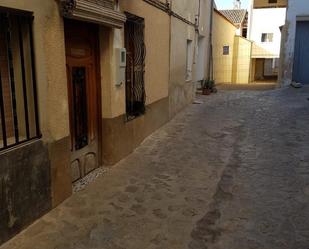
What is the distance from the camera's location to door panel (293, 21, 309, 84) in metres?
13.1

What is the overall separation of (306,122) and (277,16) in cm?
1928

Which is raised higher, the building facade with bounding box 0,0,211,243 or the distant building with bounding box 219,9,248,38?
the distant building with bounding box 219,9,248,38

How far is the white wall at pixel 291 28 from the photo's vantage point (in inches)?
500

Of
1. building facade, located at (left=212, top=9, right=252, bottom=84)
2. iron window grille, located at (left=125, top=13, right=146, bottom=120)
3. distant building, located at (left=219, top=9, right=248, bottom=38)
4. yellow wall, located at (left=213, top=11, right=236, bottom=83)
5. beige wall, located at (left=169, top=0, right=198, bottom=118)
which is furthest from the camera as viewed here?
distant building, located at (left=219, top=9, right=248, bottom=38)

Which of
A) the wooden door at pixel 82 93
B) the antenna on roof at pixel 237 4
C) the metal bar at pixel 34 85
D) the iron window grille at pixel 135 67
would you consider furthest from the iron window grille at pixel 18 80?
the antenna on roof at pixel 237 4

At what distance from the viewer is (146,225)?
365cm

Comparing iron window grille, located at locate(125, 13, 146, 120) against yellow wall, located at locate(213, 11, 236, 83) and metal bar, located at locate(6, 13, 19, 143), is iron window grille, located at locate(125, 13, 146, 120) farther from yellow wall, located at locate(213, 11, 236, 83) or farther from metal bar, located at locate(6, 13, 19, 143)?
yellow wall, located at locate(213, 11, 236, 83)

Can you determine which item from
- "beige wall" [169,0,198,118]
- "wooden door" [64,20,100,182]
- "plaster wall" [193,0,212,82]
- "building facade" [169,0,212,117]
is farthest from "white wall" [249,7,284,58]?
"wooden door" [64,20,100,182]

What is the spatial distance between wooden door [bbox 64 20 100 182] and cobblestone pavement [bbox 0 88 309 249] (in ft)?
1.33

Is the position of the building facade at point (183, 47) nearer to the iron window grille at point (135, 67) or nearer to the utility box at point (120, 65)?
the iron window grille at point (135, 67)

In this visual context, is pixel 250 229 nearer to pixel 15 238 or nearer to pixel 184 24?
pixel 15 238

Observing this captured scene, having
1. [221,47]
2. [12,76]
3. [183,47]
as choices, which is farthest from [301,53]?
[12,76]

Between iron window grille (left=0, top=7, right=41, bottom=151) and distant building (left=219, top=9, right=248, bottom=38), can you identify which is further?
distant building (left=219, top=9, right=248, bottom=38)

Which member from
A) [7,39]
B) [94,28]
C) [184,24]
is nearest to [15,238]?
[7,39]
